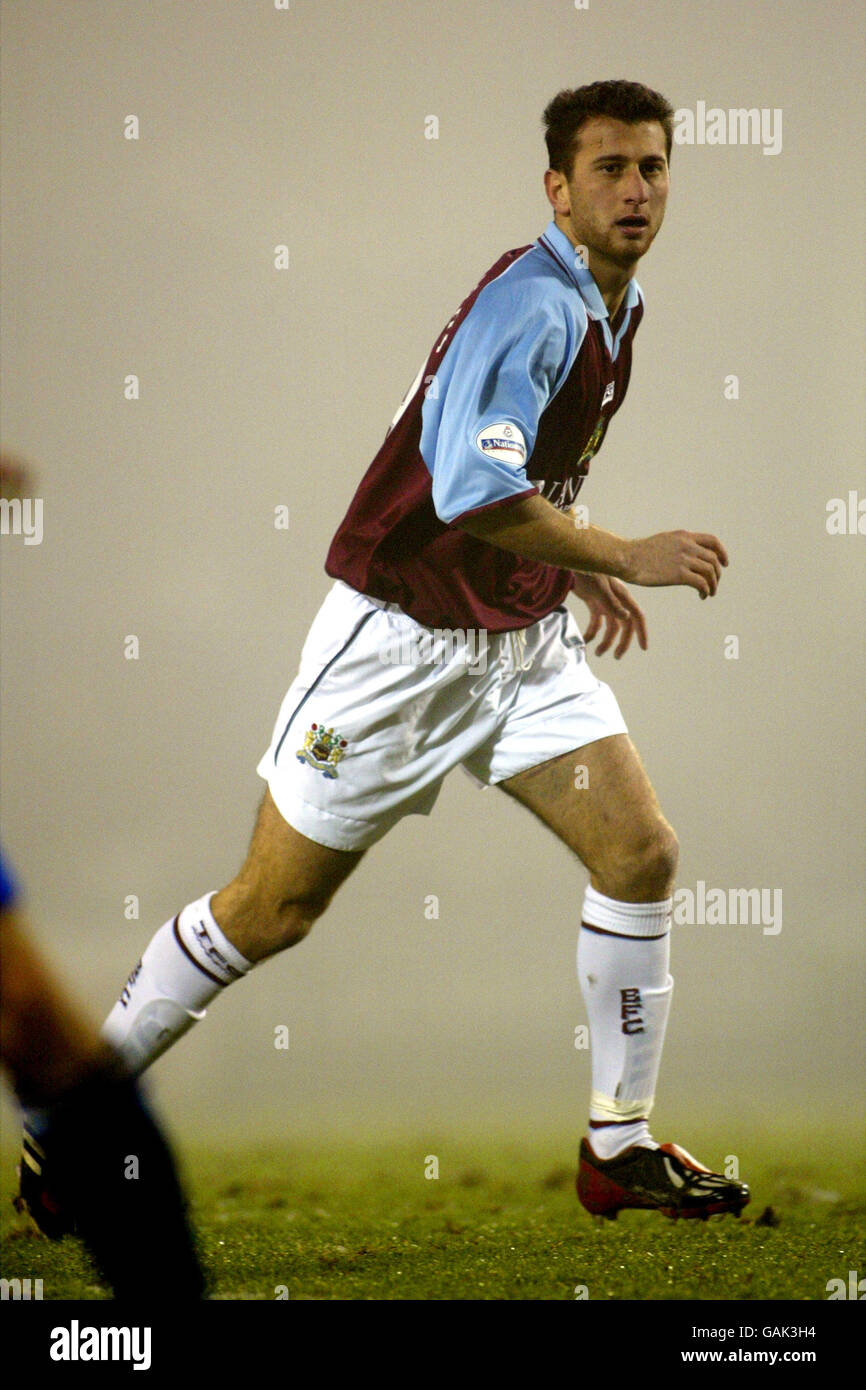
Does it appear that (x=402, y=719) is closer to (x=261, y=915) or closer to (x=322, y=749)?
(x=322, y=749)

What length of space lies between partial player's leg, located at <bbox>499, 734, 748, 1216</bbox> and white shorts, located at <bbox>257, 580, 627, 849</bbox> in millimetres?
76

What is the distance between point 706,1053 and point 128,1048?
1.39 metres

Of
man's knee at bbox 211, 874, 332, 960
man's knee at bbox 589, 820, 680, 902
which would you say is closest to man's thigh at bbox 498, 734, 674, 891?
man's knee at bbox 589, 820, 680, 902

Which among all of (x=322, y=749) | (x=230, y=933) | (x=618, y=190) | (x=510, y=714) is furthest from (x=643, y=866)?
(x=618, y=190)

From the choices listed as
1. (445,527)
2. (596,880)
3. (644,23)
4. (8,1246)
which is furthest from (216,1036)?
(644,23)

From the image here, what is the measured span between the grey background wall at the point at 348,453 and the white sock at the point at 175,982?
0.61 m

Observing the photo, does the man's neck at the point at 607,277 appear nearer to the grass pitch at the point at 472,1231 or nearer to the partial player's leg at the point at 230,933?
the partial player's leg at the point at 230,933

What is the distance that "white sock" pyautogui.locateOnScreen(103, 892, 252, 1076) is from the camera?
254 centimetres

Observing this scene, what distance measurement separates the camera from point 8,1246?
2785 millimetres

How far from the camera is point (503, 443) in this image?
2357mm

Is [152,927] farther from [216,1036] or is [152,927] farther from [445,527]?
[445,527]

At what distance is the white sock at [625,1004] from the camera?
8.39ft

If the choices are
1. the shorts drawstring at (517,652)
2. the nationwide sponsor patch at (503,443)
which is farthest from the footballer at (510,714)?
the nationwide sponsor patch at (503,443)

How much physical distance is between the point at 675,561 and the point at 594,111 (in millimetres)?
875
